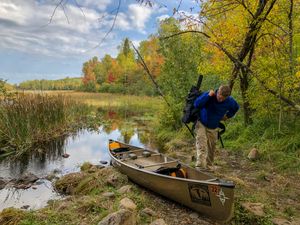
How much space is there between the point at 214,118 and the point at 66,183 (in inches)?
155

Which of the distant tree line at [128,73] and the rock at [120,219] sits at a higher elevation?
the distant tree line at [128,73]

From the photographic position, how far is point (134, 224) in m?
4.05

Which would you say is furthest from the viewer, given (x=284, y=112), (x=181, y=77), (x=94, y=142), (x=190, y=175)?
(x=94, y=142)

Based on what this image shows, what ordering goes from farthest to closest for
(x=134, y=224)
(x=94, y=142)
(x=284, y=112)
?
(x=94, y=142) < (x=284, y=112) < (x=134, y=224)

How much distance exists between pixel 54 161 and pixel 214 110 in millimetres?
6408

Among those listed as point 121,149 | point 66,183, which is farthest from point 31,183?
point 121,149

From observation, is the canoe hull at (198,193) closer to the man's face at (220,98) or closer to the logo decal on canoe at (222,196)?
the logo decal on canoe at (222,196)

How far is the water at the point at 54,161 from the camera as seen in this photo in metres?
6.55

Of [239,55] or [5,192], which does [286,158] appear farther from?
[5,192]

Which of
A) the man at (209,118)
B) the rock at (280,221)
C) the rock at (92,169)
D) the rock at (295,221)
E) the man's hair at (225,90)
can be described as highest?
the man's hair at (225,90)

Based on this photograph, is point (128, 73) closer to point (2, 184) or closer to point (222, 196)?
point (2, 184)

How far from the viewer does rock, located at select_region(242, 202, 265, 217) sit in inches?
170

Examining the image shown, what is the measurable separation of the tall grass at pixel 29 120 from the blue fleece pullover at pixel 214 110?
271 inches

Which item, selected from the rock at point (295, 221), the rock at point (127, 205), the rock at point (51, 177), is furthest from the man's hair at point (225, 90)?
the rock at point (51, 177)
